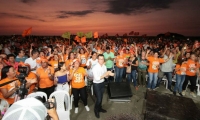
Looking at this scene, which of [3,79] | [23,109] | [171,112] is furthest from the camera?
[3,79]

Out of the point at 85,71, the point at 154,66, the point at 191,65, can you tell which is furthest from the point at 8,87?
the point at 191,65

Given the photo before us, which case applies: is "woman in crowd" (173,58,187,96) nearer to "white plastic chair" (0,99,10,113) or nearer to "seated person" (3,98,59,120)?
"seated person" (3,98,59,120)

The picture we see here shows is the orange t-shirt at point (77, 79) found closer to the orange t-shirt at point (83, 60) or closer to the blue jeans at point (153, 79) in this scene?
the orange t-shirt at point (83, 60)

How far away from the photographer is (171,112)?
2.60 metres

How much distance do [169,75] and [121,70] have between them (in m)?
2.34

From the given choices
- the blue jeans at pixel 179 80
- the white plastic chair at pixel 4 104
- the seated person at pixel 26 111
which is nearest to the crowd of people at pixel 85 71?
the blue jeans at pixel 179 80

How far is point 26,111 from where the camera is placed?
1006 mm

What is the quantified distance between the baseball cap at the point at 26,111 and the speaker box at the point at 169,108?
2.11 meters

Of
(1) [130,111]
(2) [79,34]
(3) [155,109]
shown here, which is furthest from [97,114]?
(2) [79,34]

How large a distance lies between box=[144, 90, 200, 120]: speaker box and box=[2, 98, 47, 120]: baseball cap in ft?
6.94

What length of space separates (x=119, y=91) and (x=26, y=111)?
15.9 ft

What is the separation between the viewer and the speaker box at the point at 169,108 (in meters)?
2.47

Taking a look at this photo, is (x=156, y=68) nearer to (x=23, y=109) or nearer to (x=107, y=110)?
(x=107, y=110)

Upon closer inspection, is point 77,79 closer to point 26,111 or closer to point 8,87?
point 8,87
